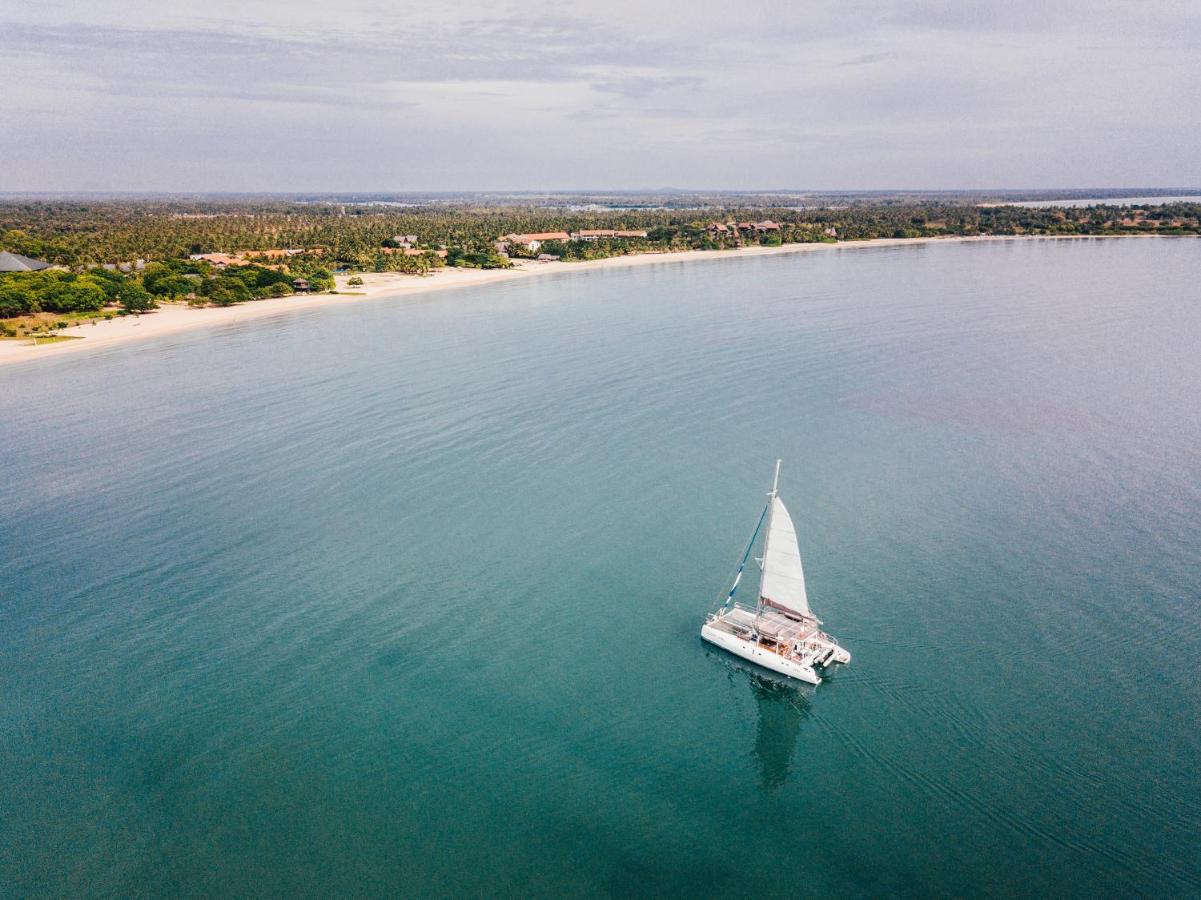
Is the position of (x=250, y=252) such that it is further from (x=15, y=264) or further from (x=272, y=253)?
(x=15, y=264)

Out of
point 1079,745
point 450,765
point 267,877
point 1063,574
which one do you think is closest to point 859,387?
point 1063,574

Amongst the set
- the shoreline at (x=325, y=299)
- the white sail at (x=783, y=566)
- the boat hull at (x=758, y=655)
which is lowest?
the boat hull at (x=758, y=655)

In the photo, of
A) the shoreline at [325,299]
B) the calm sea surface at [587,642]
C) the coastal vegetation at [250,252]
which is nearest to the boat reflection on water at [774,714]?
the calm sea surface at [587,642]

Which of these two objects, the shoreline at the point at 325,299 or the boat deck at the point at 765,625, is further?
the shoreline at the point at 325,299

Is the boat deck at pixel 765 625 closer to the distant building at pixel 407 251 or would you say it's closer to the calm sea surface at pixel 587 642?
the calm sea surface at pixel 587 642

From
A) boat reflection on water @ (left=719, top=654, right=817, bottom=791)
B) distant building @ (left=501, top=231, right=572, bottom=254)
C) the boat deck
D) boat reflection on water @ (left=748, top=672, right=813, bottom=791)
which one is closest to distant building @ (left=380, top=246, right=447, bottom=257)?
distant building @ (left=501, top=231, right=572, bottom=254)

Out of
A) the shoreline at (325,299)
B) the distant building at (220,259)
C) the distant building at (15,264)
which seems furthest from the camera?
the distant building at (220,259)

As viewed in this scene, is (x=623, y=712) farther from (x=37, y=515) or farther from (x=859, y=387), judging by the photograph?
(x=859, y=387)
